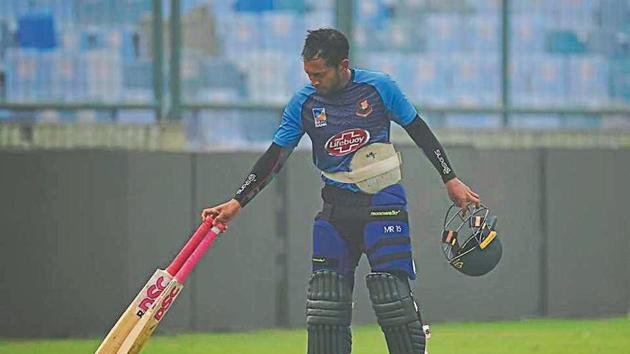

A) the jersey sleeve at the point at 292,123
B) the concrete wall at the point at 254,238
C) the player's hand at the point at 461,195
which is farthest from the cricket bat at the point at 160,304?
the concrete wall at the point at 254,238

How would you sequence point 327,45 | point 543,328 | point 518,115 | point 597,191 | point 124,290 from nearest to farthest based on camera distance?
point 327,45 → point 124,290 → point 543,328 → point 597,191 → point 518,115

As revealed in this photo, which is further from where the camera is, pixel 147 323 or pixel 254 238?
pixel 254 238

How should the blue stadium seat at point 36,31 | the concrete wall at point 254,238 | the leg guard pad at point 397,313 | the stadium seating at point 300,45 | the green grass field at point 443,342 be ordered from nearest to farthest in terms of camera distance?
1. the leg guard pad at point 397,313
2. the green grass field at point 443,342
3. the concrete wall at point 254,238
4. the blue stadium seat at point 36,31
5. the stadium seating at point 300,45

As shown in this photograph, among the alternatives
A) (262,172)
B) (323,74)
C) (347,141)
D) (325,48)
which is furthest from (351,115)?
(262,172)

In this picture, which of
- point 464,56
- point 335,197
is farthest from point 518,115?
point 335,197

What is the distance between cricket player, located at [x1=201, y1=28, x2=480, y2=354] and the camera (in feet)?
27.1

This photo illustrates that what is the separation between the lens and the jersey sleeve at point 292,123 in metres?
8.39

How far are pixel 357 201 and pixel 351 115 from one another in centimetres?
44

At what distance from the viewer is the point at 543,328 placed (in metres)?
13.7

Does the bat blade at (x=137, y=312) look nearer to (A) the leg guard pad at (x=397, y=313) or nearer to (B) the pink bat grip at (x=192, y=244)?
(B) the pink bat grip at (x=192, y=244)

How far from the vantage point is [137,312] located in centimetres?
835

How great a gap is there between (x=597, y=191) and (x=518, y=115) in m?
1.53

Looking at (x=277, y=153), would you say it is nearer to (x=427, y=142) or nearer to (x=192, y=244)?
(x=192, y=244)

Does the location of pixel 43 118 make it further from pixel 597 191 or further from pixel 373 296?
pixel 373 296
